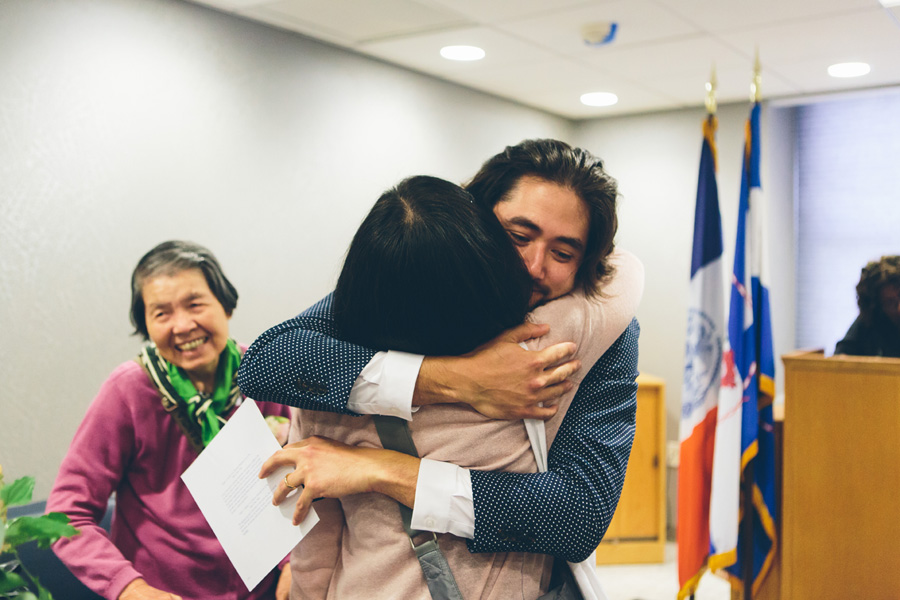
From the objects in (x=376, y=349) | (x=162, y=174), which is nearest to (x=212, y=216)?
(x=162, y=174)

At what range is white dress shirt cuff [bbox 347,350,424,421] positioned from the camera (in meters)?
0.94

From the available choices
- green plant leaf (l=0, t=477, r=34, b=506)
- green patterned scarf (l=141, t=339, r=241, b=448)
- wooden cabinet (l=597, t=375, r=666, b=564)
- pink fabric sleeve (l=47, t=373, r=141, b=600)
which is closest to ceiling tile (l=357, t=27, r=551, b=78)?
green patterned scarf (l=141, t=339, r=241, b=448)

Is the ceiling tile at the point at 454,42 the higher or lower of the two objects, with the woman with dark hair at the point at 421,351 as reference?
higher

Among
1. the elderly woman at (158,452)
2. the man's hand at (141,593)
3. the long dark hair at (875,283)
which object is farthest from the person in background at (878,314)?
the man's hand at (141,593)

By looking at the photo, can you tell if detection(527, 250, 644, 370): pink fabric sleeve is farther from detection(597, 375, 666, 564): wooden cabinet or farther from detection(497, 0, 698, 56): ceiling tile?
detection(597, 375, 666, 564): wooden cabinet

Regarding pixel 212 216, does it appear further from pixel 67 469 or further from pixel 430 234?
pixel 430 234

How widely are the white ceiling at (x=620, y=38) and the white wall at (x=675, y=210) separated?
523mm

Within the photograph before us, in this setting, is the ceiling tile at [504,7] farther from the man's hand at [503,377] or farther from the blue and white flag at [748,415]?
the man's hand at [503,377]

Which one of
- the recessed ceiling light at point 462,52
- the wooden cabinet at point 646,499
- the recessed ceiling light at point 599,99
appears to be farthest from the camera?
the recessed ceiling light at point 599,99

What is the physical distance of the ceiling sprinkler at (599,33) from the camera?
3035 mm

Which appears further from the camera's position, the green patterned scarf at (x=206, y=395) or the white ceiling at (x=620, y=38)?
the white ceiling at (x=620, y=38)

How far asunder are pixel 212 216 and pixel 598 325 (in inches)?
90.3

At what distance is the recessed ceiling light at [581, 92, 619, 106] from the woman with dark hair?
11.9 ft

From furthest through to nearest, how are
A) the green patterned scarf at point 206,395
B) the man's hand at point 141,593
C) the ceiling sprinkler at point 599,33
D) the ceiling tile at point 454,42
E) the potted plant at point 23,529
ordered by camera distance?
the ceiling tile at point 454,42 → the ceiling sprinkler at point 599,33 → the green patterned scarf at point 206,395 → the man's hand at point 141,593 → the potted plant at point 23,529
